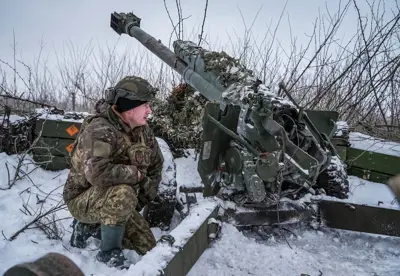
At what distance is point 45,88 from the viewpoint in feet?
31.6

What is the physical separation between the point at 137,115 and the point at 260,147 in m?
1.00

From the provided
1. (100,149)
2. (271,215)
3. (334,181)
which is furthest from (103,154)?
(334,181)

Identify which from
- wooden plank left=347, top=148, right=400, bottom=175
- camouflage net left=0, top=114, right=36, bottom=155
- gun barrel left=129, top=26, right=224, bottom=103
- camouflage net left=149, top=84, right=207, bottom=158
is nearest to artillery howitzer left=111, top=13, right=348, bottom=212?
gun barrel left=129, top=26, right=224, bottom=103

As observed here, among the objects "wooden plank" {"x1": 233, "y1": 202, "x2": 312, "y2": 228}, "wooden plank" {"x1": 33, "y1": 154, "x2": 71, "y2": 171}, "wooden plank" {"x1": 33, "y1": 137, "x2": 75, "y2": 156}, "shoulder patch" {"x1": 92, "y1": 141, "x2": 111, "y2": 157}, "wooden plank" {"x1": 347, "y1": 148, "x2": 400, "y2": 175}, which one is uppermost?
"wooden plank" {"x1": 347, "y1": 148, "x2": 400, "y2": 175}

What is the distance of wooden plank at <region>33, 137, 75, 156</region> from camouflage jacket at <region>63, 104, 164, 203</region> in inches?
77.6

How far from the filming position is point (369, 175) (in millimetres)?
4508

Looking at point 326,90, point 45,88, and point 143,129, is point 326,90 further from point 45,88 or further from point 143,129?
point 45,88

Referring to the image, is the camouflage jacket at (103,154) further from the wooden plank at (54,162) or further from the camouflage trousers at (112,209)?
the wooden plank at (54,162)

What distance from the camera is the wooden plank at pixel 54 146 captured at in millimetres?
4547

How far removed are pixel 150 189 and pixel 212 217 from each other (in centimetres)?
60

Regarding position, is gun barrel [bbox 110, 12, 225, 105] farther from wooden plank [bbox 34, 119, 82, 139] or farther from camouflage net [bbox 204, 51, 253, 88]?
wooden plank [bbox 34, 119, 82, 139]

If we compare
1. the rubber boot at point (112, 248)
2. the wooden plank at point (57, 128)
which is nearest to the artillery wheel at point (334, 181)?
the rubber boot at point (112, 248)

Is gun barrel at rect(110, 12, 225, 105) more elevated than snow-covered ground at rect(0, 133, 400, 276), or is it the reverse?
gun barrel at rect(110, 12, 225, 105)

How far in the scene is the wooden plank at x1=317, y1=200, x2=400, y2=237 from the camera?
296cm
